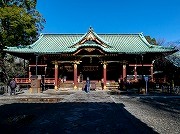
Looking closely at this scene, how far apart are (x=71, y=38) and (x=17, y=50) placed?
32.0ft

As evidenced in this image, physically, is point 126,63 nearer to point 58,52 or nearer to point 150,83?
point 150,83

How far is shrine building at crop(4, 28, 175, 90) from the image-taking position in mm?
33031

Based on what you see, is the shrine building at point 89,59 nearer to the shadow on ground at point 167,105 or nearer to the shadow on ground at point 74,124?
the shadow on ground at point 167,105

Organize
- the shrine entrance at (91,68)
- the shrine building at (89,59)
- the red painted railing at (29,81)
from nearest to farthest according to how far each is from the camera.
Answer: the shrine building at (89,59), the red painted railing at (29,81), the shrine entrance at (91,68)

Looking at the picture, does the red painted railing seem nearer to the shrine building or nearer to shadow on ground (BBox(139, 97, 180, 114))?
the shrine building

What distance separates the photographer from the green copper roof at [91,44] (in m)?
33.3

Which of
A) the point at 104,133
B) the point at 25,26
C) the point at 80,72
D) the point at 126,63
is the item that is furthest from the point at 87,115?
the point at 25,26

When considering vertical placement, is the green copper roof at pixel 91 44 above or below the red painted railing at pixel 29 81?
above

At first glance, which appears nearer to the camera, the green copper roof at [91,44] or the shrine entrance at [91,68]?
the green copper roof at [91,44]

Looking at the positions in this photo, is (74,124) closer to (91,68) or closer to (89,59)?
(89,59)

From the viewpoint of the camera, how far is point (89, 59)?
35875 mm

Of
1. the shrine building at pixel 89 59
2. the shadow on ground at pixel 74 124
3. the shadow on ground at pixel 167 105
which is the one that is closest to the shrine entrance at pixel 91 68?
the shrine building at pixel 89 59

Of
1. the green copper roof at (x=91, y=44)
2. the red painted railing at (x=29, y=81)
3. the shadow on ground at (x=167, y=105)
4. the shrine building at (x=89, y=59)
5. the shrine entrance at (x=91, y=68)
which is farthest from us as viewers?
the shrine entrance at (x=91, y=68)

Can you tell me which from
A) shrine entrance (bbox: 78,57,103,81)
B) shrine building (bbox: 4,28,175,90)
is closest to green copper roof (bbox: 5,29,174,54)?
shrine building (bbox: 4,28,175,90)
